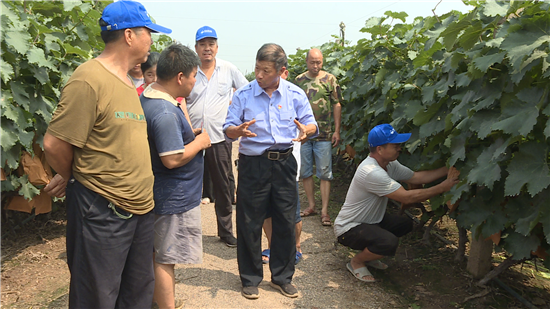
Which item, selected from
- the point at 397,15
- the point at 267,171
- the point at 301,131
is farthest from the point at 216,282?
the point at 397,15

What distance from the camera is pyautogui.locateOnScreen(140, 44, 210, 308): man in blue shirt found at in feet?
9.55

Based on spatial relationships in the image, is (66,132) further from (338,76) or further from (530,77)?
(338,76)

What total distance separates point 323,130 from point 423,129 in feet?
8.06

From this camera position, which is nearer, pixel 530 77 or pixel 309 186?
pixel 530 77

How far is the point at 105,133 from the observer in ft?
7.55

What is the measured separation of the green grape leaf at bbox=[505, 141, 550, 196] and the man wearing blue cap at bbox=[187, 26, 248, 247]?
297 cm

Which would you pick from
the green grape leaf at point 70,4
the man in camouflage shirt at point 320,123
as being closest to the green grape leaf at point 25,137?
the green grape leaf at point 70,4

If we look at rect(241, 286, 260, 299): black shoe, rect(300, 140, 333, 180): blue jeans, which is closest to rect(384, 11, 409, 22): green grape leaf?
rect(300, 140, 333, 180): blue jeans

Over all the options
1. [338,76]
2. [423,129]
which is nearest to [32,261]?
[423,129]

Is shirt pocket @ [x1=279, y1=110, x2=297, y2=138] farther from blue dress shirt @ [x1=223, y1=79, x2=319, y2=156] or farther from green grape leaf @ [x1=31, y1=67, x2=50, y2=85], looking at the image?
green grape leaf @ [x1=31, y1=67, x2=50, y2=85]

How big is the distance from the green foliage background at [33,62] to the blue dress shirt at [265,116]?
1919mm

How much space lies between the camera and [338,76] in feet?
28.2

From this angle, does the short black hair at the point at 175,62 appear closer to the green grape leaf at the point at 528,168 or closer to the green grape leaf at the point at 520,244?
the green grape leaf at the point at 528,168

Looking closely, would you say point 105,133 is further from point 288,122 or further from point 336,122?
point 336,122
